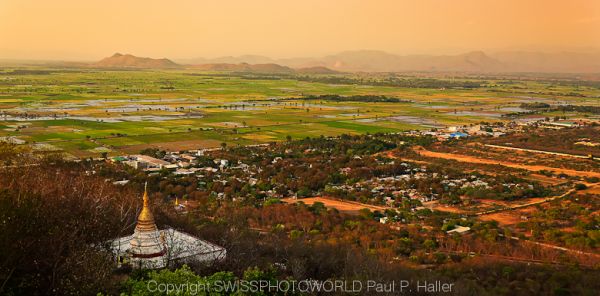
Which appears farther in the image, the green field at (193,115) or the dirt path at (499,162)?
the green field at (193,115)

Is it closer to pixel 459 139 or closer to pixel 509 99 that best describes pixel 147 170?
pixel 459 139

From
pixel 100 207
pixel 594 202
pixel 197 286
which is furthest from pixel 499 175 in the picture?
pixel 197 286

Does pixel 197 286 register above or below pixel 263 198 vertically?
above

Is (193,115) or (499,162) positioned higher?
(193,115)

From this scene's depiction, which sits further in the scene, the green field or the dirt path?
the green field

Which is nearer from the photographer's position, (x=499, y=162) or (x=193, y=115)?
(x=499, y=162)

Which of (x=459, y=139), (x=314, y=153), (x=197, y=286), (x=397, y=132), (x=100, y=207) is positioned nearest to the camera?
(x=197, y=286)

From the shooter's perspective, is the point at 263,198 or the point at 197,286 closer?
the point at 197,286

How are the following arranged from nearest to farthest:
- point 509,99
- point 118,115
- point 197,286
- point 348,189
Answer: point 197,286 → point 348,189 → point 118,115 → point 509,99
